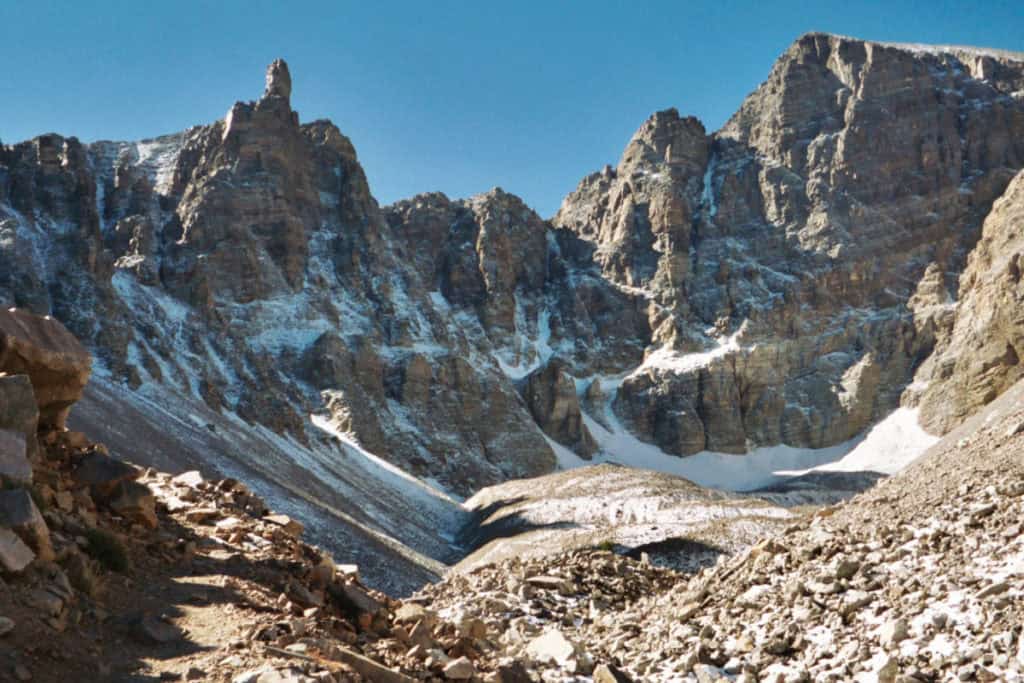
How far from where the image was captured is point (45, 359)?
47.2 feet

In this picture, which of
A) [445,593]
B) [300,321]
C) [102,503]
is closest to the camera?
[102,503]

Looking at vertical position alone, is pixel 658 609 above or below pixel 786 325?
below

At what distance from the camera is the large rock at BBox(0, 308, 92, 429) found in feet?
45.1

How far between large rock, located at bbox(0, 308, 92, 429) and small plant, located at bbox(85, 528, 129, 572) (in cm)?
339

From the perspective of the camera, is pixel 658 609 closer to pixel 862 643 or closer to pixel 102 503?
pixel 862 643

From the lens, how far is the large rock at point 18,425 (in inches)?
451

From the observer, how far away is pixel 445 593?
2484 cm

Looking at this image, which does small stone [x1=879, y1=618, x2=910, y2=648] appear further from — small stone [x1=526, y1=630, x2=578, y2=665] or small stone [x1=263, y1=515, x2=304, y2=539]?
small stone [x1=263, y1=515, x2=304, y2=539]

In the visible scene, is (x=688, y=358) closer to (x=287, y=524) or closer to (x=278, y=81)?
(x=278, y=81)

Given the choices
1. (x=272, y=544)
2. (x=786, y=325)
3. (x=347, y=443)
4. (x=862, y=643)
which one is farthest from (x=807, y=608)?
(x=786, y=325)

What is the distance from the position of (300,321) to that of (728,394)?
9150 cm

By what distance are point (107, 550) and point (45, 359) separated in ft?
13.9

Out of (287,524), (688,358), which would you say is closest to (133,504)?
(287,524)

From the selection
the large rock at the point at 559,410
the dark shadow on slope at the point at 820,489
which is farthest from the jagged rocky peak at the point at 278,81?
the dark shadow on slope at the point at 820,489
